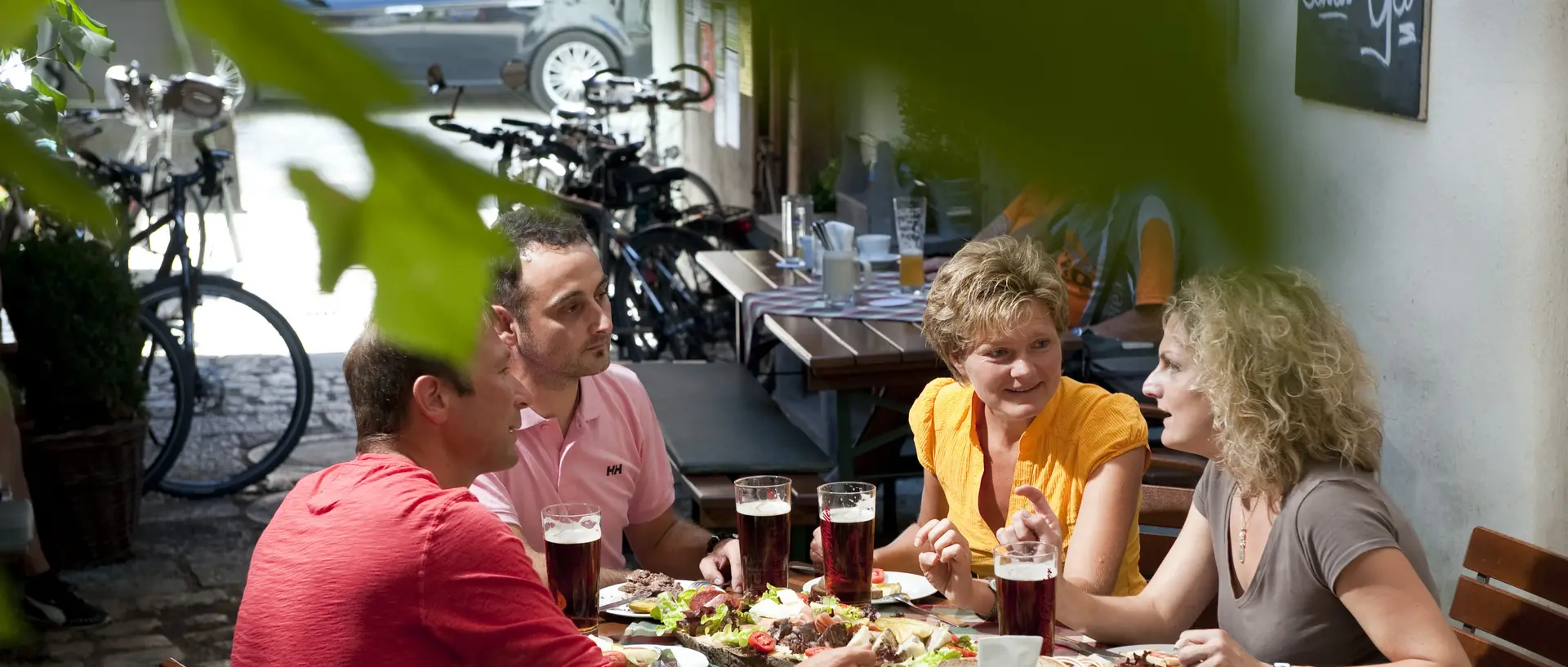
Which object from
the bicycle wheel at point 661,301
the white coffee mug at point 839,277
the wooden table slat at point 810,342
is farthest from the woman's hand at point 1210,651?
the bicycle wheel at point 661,301

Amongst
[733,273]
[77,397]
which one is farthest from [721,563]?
[733,273]

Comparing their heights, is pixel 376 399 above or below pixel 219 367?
above

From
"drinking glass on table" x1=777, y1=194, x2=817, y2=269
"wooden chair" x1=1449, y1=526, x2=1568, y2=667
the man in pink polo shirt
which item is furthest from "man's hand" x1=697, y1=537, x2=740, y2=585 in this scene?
"drinking glass on table" x1=777, y1=194, x2=817, y2=269

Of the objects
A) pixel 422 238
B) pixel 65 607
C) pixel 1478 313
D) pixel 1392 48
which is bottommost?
pixel 65 607

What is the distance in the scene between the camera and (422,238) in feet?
0.73

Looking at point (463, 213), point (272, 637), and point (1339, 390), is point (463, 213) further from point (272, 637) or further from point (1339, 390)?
point (1339, 390)

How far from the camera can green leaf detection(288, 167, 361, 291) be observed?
21cm

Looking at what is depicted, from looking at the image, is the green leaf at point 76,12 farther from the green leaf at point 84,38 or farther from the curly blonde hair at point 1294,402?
the curly blonde hair at point 1294,402

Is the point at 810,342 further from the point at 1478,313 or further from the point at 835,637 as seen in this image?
the point at 835,637

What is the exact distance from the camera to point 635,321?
764 cm

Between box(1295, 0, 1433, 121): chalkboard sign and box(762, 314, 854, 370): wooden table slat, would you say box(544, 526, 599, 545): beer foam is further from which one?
box(762, 314, 854, 370): wooden table slat

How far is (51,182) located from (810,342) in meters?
4.61

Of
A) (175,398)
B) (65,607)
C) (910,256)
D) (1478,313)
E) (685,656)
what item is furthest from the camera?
(175,398)

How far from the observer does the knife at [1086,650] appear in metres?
2.32
